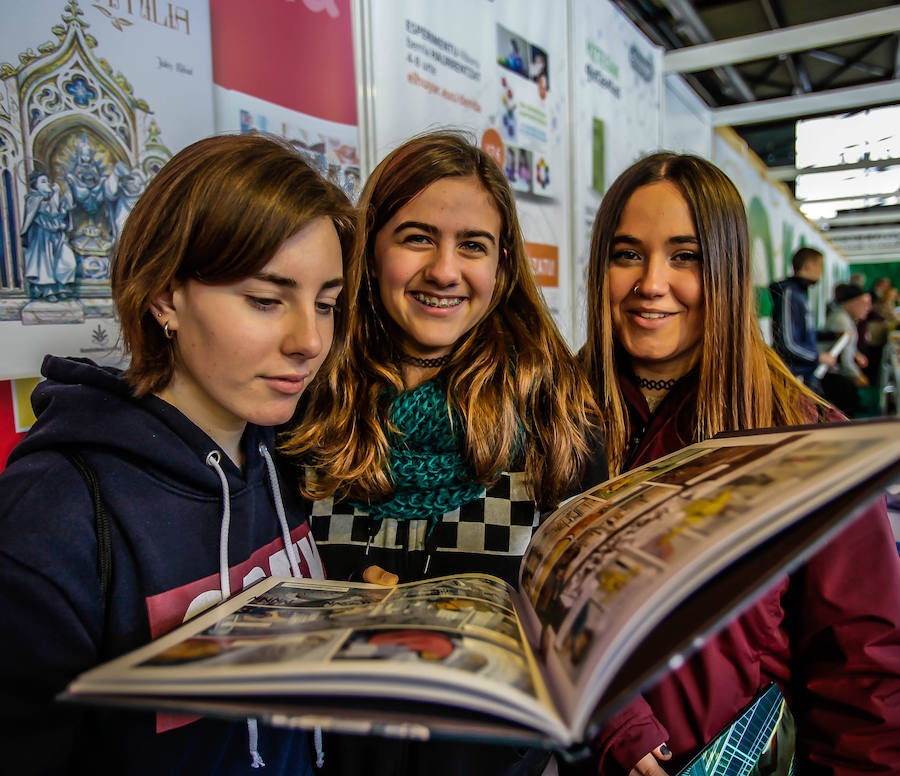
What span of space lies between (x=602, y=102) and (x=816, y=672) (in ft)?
9.98

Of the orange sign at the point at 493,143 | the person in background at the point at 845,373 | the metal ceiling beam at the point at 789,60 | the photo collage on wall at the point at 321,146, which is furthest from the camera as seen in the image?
the person in background at the point at 845,373

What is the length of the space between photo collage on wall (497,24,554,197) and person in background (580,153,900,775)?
128 centimetres

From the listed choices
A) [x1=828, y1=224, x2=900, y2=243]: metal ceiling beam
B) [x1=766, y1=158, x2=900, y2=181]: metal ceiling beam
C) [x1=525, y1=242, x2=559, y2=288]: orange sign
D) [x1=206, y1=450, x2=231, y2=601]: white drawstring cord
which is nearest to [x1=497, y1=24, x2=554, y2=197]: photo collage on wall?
[x1=525, y1=242, x2=559, y2=288]: orange sign

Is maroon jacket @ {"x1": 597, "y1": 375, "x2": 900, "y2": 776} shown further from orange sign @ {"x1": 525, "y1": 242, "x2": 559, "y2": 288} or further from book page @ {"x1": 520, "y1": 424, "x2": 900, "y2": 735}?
orange sign @ {"x1": 525, "y1": 242, "x2": 559, "y2": 288}

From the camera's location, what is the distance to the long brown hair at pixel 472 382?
111 cm

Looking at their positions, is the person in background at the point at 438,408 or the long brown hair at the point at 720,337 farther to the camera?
the long brown hair at the point at 720,337

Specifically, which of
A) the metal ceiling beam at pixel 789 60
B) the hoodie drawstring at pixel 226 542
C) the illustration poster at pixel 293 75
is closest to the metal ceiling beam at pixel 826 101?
the metal ceiling beam at pixel 789 60

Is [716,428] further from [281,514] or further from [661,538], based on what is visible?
[281,514]

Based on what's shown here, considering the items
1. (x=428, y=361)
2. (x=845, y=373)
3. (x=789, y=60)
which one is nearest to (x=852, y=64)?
(x=789, y=60)

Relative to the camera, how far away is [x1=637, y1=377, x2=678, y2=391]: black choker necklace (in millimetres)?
1340

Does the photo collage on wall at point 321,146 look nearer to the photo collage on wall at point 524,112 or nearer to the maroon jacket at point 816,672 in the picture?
the photo collage on wall at point 524,112

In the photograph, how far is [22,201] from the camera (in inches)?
40.4

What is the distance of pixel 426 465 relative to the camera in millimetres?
1118

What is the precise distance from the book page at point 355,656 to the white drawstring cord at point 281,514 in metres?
0.29
